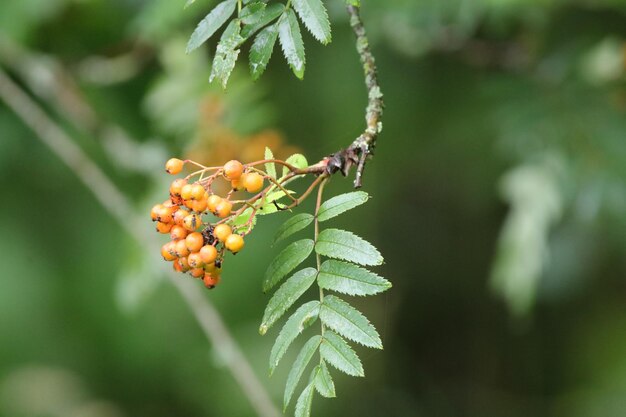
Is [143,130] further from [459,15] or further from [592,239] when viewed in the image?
[592,239]

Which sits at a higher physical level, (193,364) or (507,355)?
(193,364)

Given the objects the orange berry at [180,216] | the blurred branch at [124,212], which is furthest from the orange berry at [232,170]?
the blurred branch at [124,212]

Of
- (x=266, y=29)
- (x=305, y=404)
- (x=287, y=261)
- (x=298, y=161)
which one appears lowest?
(x=305, y=404)

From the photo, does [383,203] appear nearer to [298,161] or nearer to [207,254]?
[298,161]

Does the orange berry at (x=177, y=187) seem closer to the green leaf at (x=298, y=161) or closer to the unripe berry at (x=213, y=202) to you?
the unripe berry at (x=213, y=202)

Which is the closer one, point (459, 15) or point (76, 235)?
point (459, 15)

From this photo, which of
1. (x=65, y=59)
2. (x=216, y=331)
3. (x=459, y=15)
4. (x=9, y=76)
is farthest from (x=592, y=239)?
(x=9, y=76)

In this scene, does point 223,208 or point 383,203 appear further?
point 383,203

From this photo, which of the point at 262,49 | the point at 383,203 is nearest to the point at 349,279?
the point at 262,49
